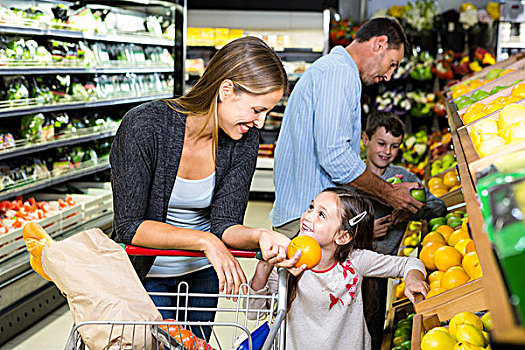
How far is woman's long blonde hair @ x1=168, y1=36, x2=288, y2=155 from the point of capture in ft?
6.12

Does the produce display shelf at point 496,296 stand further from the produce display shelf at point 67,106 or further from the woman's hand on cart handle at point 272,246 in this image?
the produce display shelf at point 67,106

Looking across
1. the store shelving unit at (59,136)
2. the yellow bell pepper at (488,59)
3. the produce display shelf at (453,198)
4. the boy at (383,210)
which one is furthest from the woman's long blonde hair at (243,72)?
the yellow bell pepper at (488,59)

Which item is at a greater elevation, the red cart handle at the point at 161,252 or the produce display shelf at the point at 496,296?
the produce display shelf at the point at 496,296

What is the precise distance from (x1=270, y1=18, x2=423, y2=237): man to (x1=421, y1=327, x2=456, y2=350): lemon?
3.26ft

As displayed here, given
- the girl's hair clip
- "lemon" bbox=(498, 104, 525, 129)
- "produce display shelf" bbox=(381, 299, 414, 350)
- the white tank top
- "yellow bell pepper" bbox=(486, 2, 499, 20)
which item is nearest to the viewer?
"lemon" bbox=(498, 104, 525, 129)

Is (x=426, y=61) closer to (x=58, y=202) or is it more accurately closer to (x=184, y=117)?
(x=58, y=202)

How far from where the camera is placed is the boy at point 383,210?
277 cm

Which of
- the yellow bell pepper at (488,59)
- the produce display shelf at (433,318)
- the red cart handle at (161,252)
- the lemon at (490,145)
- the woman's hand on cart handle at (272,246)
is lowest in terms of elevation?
the produce display shelf at (433,318)

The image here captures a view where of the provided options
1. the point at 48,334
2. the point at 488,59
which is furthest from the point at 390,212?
the point at 488,59

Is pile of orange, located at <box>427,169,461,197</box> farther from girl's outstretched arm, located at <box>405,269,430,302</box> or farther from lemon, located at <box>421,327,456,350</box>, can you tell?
lemon, located at <box>421,327,456,350</box>

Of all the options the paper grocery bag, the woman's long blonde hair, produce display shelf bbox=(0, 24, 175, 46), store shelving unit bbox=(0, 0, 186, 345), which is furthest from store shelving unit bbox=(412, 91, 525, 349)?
produce display shelf bbox=(0, 24, 175, 46)

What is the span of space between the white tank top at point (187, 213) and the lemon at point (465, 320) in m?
0.82

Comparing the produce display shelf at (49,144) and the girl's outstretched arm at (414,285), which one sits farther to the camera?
the produce display shelf at (49,144)

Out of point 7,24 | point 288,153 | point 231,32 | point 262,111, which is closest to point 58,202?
point 7,24
